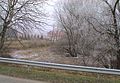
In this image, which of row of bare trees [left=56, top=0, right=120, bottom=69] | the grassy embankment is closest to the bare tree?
row of bare trees [left=56, top=0, right=120, bottom=69]

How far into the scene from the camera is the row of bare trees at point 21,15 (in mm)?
17391

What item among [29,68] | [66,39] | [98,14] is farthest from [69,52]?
[29,68]

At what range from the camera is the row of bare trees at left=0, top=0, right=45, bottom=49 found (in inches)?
685

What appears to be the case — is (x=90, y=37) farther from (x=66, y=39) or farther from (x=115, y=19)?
(x=66, y=39)

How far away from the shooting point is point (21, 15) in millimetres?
17453

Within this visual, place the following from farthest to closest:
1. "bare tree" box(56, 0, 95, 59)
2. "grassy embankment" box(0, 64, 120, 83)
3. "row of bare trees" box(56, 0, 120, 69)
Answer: "bare tree" box(56, 0, 95, 59)
"row of bare trees" box(56, 0, 120, 69)
"grassy embankment" box(0, 64, 120, 83)

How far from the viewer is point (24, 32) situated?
17.7 m

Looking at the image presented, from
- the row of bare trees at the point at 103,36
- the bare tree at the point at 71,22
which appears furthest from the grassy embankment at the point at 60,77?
the bare tree at the point at 71,22

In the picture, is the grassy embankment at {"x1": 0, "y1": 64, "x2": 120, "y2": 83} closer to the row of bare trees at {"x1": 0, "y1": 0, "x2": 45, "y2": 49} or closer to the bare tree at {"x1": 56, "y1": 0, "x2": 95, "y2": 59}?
the row of bare trees at {"x1": 0, "y1": 0, "x2": 45, "y2": 49}

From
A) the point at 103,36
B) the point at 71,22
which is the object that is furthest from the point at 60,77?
the point at 71,22

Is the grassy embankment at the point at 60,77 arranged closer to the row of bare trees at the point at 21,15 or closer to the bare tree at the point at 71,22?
the row of bare trees at the point at 21,15

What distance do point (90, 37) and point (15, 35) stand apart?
18.7 feet

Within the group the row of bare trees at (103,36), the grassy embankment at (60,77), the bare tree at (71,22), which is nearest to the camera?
the grassy embankment at (60,77)

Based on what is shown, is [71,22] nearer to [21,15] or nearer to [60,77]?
[21,15]
